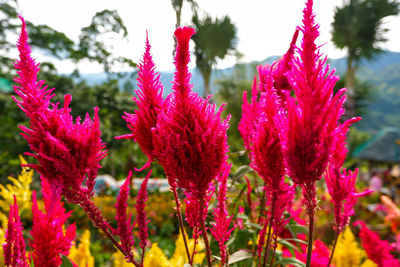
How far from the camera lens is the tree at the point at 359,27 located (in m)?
17.6

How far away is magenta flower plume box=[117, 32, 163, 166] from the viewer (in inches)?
22.3

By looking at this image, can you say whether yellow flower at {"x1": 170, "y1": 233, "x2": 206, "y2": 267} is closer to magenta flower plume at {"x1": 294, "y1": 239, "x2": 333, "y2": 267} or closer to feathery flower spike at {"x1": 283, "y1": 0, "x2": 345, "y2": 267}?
magenta flower plume at {"x1": 294, "y1": 239, "x2": 333, "y2": 267}

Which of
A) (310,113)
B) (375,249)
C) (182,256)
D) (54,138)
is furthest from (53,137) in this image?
(375,249)

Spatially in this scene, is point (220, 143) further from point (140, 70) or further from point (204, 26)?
point (204, 26)

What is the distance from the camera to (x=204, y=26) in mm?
19594

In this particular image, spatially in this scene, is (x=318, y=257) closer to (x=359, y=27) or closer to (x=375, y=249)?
(x=375, y=249)

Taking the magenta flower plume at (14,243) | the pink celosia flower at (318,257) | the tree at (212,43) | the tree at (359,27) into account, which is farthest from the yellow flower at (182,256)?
the tree at (359,27)

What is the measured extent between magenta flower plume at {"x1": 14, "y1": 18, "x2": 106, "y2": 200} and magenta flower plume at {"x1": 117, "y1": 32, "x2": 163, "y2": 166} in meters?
0.10

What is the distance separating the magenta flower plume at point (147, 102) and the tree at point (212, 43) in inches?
714

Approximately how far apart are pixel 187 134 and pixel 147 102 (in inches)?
5.2

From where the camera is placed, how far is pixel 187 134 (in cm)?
52

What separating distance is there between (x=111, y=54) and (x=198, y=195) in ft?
33.3

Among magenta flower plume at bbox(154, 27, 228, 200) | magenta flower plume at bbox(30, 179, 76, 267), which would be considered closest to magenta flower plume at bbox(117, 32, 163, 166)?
magenta flower plume at bbox(154, 27, 228, 200)

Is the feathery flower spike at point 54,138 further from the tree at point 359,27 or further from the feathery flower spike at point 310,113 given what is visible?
the tree at point 359,27
